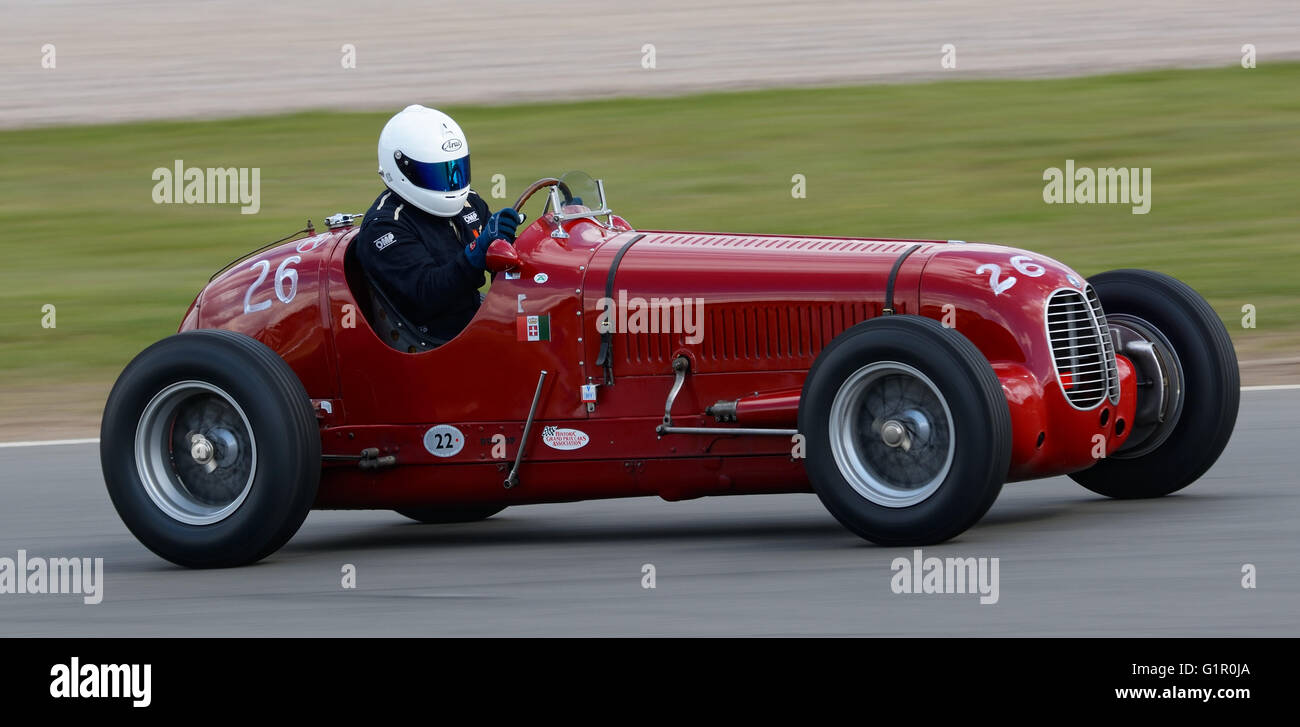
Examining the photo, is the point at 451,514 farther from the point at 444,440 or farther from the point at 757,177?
the point at 757,177

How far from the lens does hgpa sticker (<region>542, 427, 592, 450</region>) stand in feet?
22.9

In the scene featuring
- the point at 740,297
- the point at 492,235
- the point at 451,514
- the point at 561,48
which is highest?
the point at 561,48

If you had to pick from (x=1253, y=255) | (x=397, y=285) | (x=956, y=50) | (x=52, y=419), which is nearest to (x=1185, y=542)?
(x=397, y=285)

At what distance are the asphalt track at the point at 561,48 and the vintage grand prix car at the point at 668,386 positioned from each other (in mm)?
12387

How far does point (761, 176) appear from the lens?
16.9 meters

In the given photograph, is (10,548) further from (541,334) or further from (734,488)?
(734,488)

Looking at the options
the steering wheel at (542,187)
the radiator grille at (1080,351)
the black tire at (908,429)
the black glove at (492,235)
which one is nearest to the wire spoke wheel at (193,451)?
the black glove at (492,235)

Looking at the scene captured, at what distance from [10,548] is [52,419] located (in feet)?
11.8

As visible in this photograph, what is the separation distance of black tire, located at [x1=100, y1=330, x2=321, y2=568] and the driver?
606 mm

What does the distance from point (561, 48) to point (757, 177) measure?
640cm

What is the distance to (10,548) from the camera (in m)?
7.57

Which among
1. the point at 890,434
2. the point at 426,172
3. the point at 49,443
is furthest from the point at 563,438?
the point at 49,443

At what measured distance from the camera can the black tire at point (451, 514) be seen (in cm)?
823

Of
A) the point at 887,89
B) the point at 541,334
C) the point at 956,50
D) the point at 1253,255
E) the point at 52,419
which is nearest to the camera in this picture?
the point at 541,334
